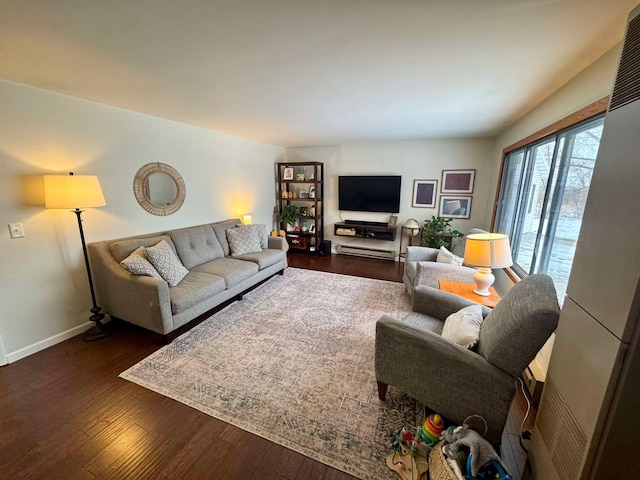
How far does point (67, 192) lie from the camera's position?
6.83 feet

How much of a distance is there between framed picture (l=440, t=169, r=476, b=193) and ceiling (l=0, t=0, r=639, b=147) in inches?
72.4

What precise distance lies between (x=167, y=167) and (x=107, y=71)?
4.97ft

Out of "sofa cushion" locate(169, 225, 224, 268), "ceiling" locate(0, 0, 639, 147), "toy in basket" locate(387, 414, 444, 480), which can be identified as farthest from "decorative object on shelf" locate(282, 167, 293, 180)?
"toy in basket" locate(387, 414, 444, 480)

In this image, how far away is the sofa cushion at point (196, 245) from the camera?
10.2ft

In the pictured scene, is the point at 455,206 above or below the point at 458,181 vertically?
below

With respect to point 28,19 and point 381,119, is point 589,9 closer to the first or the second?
point 381,119

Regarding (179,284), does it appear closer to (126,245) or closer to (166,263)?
(166,263)

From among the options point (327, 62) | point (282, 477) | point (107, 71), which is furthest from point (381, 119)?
point (282, 477)

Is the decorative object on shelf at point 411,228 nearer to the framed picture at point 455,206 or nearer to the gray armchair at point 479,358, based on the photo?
the framed picture at point 455,206

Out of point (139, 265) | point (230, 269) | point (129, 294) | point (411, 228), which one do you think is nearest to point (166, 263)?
point (139, 265)

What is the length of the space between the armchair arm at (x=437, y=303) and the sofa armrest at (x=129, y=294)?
2.21 m

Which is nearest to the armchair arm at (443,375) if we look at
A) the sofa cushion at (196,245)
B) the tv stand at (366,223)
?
the sofa cushion at (196,245)

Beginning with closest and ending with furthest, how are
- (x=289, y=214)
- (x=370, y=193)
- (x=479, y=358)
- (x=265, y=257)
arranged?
(x=479, y=358) < (x=265, y=257) < (x=370, y=193) < (x=289, y=214)

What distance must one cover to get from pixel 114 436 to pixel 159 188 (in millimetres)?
2620
